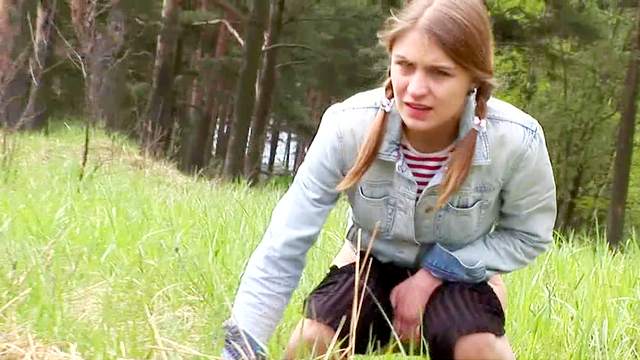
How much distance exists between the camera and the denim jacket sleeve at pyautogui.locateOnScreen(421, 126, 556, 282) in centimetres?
225

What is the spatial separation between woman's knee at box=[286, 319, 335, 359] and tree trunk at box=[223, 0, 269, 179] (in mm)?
10711

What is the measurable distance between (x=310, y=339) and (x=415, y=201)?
0.40m

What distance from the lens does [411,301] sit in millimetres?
2273

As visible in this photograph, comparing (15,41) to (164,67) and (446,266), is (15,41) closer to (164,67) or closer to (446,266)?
(164,67)

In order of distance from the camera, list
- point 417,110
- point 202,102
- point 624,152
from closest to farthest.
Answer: point 417,110, point 624,152, point 202,102

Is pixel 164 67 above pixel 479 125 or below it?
below

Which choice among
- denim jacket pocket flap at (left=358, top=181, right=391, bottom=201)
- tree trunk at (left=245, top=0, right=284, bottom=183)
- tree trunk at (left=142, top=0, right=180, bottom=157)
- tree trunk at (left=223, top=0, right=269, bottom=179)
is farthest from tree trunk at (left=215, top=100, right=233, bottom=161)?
denim jacket pocket flap at (left=358, top=181, right=391, bottom=201)

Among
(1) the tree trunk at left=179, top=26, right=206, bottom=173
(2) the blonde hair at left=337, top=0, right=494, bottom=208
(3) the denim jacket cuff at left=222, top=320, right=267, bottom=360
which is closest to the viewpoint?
(3) the denim jacket cuff at left=222, top=320, right=267, bottom=360

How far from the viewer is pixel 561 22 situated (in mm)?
13273

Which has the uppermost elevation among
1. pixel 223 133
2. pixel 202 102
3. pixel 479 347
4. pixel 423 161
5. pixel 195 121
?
pixel 423 161

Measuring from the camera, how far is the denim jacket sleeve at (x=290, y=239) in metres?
2.08

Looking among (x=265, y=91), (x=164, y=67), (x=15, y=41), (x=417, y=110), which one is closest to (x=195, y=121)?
(x=265, y=91)

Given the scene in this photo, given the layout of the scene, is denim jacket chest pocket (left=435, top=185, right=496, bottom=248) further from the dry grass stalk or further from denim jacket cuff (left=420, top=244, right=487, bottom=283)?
the dry grass stalk

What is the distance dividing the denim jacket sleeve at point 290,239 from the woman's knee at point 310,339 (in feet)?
0.28
